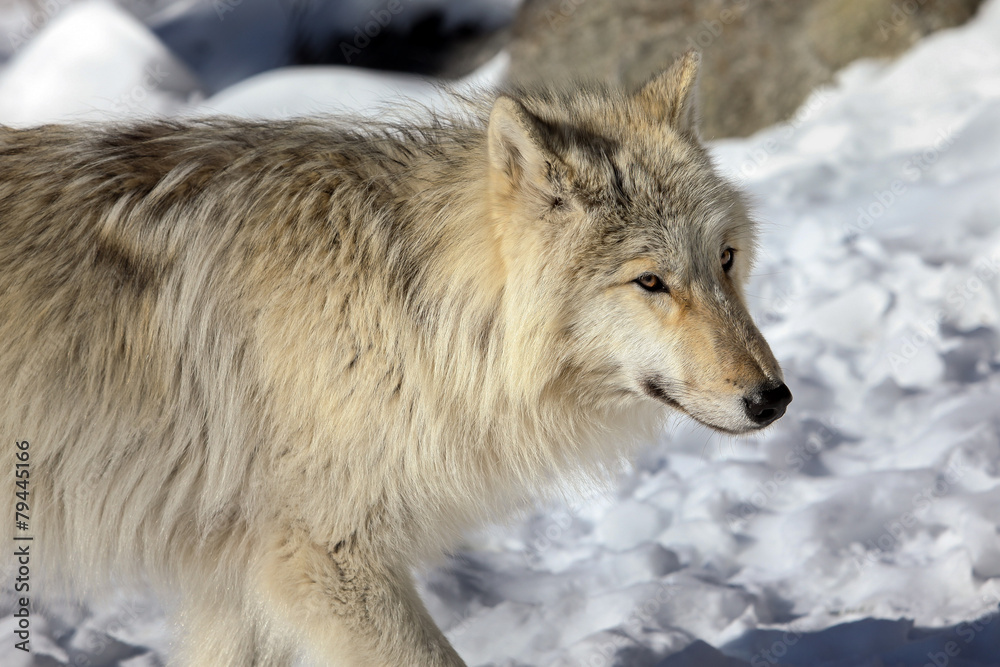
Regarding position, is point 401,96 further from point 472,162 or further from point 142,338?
point 142,338

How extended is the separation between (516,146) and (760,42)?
6035 mm

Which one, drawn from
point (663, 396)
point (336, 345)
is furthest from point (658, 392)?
point (336, 345)

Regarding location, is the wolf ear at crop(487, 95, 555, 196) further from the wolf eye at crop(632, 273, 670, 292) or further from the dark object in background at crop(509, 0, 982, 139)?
the dark object in background at crop(509, 0, 982, 139)

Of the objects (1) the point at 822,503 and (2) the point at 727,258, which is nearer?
(2) the point at 727,258

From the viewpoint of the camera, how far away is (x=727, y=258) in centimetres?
Answer: 294

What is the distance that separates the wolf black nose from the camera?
256cm

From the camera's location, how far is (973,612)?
3.42m

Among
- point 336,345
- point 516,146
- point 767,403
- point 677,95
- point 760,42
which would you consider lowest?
point 767,403

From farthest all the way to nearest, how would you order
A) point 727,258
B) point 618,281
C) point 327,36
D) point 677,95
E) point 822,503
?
point 327,36
point 822,503
point 677,95
point 727,258
point 618,281

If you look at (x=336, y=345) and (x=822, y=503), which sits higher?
(x=336, y=345)

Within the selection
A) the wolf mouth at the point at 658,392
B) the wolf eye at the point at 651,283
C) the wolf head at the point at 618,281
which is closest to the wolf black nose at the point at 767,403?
the wolf head at the point at 618,281

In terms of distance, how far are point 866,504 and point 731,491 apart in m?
0.65

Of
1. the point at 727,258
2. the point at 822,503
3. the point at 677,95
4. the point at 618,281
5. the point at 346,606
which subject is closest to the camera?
the point at 346,606

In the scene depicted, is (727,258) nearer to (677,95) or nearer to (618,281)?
(618,281)
